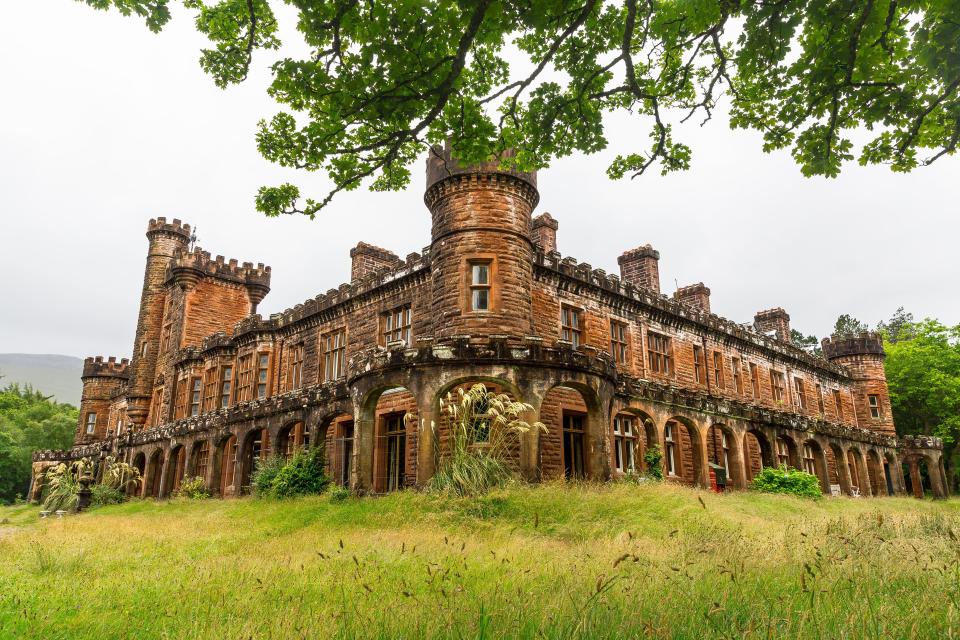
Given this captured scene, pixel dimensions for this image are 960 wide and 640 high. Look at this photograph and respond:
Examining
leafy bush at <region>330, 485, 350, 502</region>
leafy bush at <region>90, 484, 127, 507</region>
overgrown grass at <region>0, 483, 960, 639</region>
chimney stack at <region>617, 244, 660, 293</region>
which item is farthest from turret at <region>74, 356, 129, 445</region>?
chimney stack at <region>617, 244, 660, 293</region>

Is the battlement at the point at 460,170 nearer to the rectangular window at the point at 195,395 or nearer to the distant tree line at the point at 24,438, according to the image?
the rectangular window at the point at 195,395

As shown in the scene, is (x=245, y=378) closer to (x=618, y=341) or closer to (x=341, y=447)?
(x=341, y=447)

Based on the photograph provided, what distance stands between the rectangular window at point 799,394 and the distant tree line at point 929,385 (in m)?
8.65

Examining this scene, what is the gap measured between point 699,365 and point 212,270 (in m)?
25.8

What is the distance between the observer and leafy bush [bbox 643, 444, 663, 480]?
1831 cm

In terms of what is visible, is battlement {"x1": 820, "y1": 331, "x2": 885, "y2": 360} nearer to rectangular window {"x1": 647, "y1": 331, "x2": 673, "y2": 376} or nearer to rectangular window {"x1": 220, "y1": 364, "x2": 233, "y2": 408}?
rectangular window {"x1": 647, "y1": 331, "x2": 673, "y2": 376}

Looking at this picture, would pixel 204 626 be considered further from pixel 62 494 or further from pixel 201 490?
pixel 62 494

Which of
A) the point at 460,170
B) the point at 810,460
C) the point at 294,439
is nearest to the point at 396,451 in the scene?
the point at 294,439

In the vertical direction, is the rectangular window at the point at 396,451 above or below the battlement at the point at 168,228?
below

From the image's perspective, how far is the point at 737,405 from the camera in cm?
2162

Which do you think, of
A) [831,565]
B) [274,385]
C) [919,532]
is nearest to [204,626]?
[831,565]

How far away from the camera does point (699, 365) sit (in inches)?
987

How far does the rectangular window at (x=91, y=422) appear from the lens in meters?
40.8

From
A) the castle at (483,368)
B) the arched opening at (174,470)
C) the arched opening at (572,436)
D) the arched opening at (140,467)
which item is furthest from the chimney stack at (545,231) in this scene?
the arched opening at (140,467)
